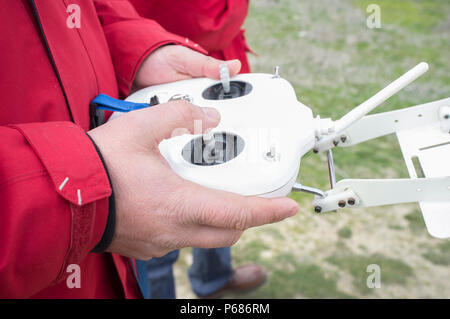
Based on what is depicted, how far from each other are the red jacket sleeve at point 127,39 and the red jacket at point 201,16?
320 mm

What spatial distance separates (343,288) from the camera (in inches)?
66.4

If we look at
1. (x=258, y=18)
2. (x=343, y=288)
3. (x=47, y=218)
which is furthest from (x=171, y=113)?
(x=258, y=18)

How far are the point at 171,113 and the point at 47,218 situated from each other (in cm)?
24

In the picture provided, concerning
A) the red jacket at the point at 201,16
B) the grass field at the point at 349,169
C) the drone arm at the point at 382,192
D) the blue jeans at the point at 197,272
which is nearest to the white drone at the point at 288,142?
the drone arm at the point at 382,192

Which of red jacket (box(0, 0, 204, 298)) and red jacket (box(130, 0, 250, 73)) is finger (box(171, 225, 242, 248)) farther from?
red jacket (box(130, 0, 250, 73))

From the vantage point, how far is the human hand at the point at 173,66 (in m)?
0.93

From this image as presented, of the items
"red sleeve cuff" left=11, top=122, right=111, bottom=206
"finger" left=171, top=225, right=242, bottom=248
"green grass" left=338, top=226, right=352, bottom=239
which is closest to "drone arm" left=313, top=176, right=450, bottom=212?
"finger" left=171, top=225, right=242, bottom=248

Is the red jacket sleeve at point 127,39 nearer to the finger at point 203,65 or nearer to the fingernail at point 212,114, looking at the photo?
the finger at point 203,65

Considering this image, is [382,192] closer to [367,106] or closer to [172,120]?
[367,106]

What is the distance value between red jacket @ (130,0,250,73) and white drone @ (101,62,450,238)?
1.57ft

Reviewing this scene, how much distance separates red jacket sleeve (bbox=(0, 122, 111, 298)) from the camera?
1.64 feet

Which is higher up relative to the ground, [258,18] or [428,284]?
[258,18]

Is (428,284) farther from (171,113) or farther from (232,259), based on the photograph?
(171,113)

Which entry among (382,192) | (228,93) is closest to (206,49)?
(228,93)
